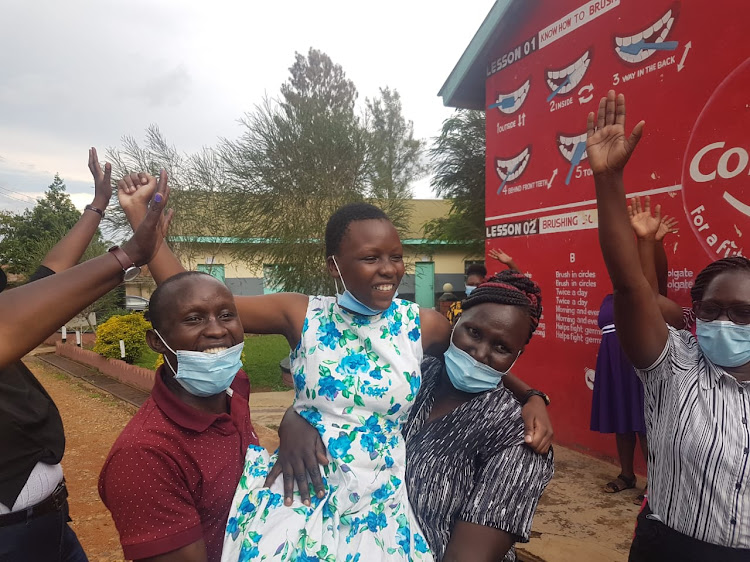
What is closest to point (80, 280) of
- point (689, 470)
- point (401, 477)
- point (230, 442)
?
point (230, 442)

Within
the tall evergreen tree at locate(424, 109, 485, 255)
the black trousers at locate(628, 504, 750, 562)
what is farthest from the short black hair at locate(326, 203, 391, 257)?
the tall evergreen tree at locate(424, 109, 485, 255)

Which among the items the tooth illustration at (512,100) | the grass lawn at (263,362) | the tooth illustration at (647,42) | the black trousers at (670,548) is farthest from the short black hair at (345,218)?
the grass lawn at (263,362)

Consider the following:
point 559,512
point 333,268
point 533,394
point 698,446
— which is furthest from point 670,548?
point 559,512

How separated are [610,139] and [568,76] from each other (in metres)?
4.27

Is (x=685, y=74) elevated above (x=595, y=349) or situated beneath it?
elevated above

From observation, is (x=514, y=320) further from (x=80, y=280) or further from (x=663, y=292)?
(x=663, y=292)

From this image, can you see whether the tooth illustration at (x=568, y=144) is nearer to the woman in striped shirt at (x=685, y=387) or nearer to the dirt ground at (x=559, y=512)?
the dirt ground at (x=559, y=512)

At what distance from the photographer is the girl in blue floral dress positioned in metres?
1.45

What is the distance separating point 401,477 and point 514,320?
25.2 inches

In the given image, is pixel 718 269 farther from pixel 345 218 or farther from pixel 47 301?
pixel 47 301

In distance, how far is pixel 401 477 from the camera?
164 cm

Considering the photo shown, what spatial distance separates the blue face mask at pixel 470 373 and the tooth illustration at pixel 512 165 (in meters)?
4.77

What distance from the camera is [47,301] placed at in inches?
49.1

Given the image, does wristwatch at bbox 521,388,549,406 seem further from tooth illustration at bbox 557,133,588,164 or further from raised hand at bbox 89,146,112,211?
tooth illustration at bbox 557,133,588,164
